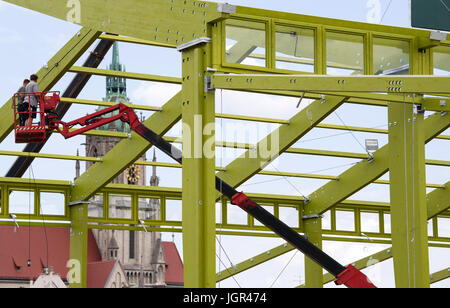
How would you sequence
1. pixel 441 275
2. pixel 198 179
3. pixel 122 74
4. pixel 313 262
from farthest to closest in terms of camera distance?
pixel 441 275 → pixel 313 262 → pixel 122 74 → pixel 198 179

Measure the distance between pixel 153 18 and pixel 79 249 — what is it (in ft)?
35.2

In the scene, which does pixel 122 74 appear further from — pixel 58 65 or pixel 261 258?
pixel 261 258

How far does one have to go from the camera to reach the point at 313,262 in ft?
94.1

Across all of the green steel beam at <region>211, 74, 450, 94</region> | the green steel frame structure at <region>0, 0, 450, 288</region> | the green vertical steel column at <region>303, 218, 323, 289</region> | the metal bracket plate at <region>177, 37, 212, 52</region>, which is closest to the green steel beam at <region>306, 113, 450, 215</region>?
the green vertical steel column at <region>303, 218, 323, 289</region>

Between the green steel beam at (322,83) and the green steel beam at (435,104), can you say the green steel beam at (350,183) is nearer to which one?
the green steel beam at (435,104)

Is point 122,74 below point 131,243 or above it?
below

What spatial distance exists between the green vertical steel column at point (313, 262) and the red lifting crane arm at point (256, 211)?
8.35 metres

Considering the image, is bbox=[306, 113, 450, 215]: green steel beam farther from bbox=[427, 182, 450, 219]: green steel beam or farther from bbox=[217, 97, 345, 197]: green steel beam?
bbox=[427, 182, 450, 219]: green steel beam

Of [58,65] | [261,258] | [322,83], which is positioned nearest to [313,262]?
[261,258]

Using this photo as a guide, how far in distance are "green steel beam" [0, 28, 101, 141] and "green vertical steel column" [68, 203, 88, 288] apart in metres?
4.92

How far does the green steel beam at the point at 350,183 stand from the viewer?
2525 cm

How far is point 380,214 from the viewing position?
31.5 m
